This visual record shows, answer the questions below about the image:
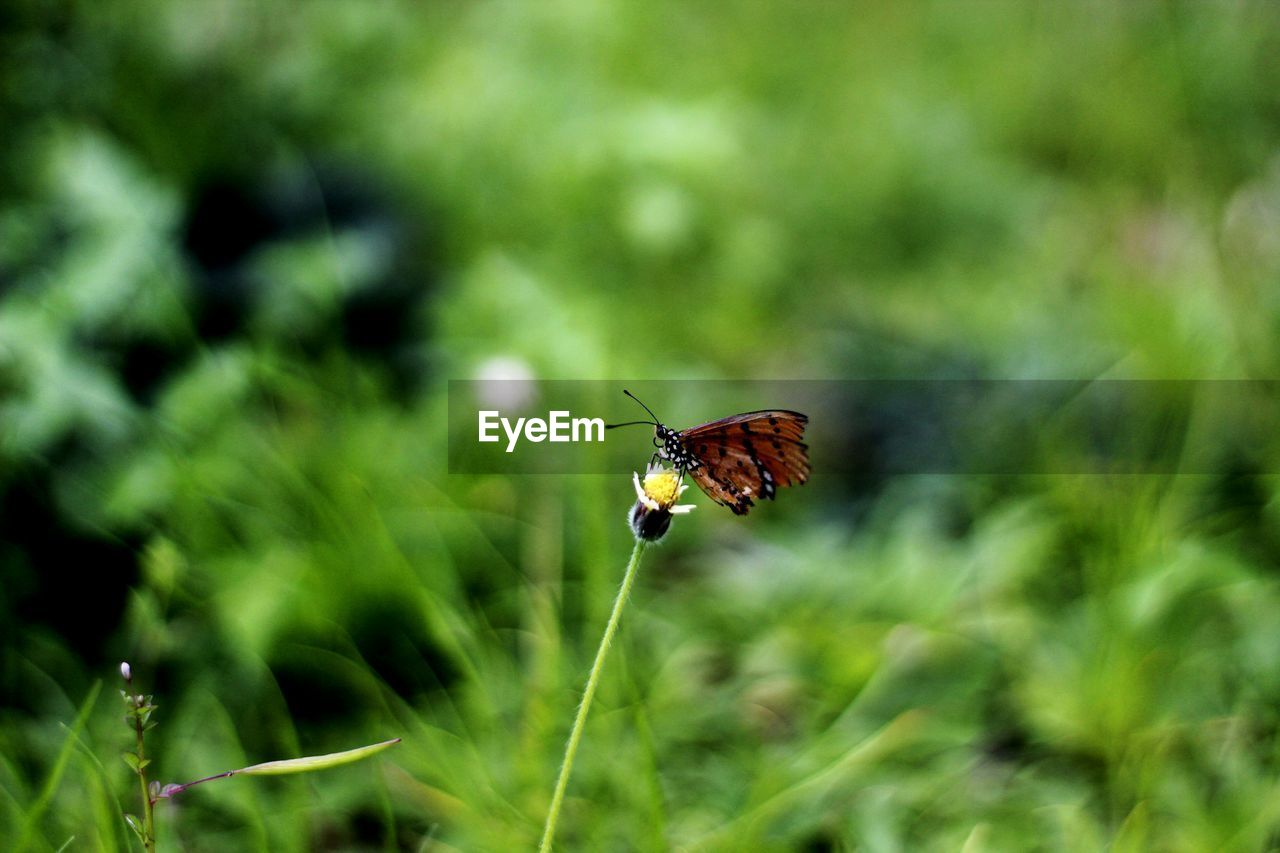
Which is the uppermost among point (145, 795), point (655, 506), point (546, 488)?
point (546, 488)

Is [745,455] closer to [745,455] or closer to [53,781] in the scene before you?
[745,455]

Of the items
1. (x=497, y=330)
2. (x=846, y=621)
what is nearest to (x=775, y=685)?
(x=846, y=621)

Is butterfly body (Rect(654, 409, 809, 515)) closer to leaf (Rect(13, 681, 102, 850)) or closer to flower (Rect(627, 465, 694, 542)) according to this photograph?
flower (Rect(627, 465, 694, 542))

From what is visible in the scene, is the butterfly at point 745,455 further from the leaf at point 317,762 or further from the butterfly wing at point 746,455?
the leaf at point 317,762

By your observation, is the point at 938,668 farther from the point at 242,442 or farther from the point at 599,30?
the point at 599,30

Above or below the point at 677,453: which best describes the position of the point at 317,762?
below

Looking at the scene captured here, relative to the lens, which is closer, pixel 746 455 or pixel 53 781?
pixel 746 455

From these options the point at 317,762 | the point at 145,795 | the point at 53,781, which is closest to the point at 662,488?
the point at 317,762

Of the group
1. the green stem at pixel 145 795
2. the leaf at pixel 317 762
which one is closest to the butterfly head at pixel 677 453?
the leaf at pixel 317 762
